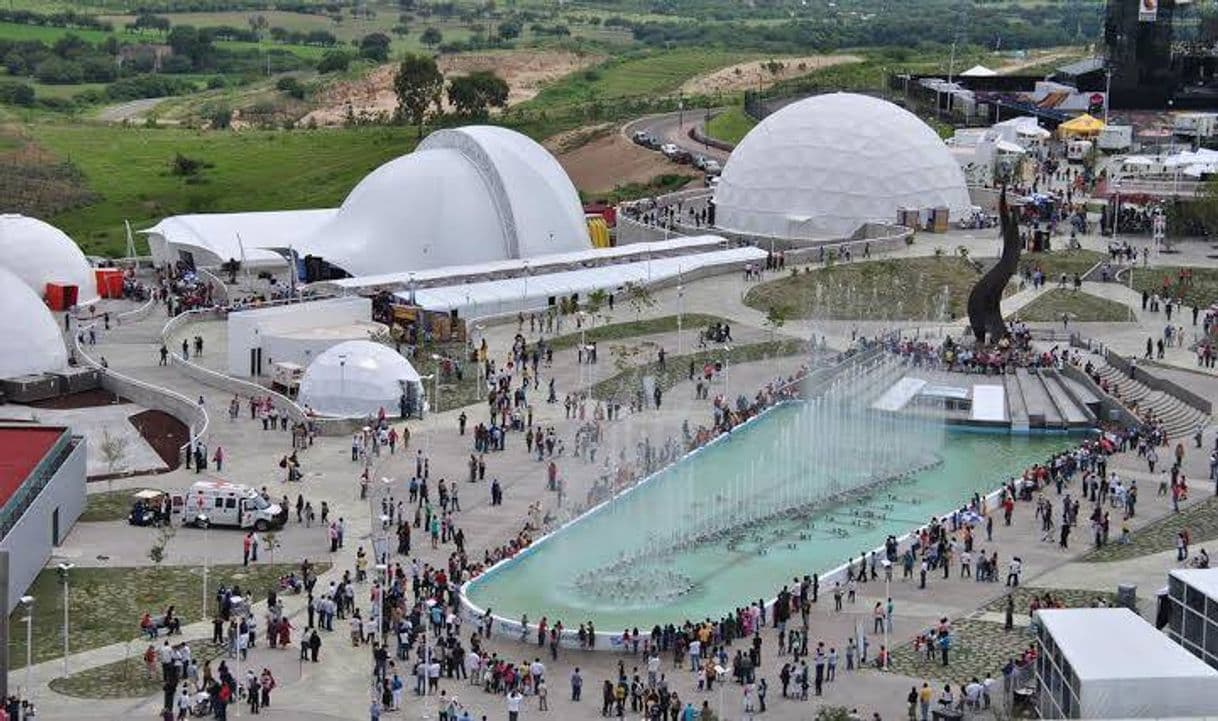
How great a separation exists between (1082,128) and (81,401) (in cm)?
6362

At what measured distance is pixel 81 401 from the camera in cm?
6212

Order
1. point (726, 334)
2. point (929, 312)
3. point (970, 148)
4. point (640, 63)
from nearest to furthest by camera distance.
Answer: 1. point (726, 334)
2. point (929, 312)
3. point (970, 148)
4. point (640, 63)

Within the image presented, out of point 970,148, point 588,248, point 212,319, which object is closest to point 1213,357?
point 588,248

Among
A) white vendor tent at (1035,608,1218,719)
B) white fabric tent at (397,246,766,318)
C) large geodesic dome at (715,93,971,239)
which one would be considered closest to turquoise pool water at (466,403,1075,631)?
white vendor tent at (1035,608,1218,719)

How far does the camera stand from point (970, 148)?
342ft

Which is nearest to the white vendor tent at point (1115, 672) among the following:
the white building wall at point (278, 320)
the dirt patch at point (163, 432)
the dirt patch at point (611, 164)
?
the dirt patch at point (163, 432)

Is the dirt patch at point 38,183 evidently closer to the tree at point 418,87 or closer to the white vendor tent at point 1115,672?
the tree at point 418,87

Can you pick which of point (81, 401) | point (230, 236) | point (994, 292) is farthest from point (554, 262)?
A: point (81, 401)

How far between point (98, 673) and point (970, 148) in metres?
71.4

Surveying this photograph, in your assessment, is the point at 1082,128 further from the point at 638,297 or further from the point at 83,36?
the point at 83,36

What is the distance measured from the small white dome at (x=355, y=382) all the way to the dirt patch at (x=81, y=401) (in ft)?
19.4

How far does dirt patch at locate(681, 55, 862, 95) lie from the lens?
494 ft

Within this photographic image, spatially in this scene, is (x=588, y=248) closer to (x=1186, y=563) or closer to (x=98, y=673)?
(x=1186, y=563)

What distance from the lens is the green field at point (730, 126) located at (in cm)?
11975
